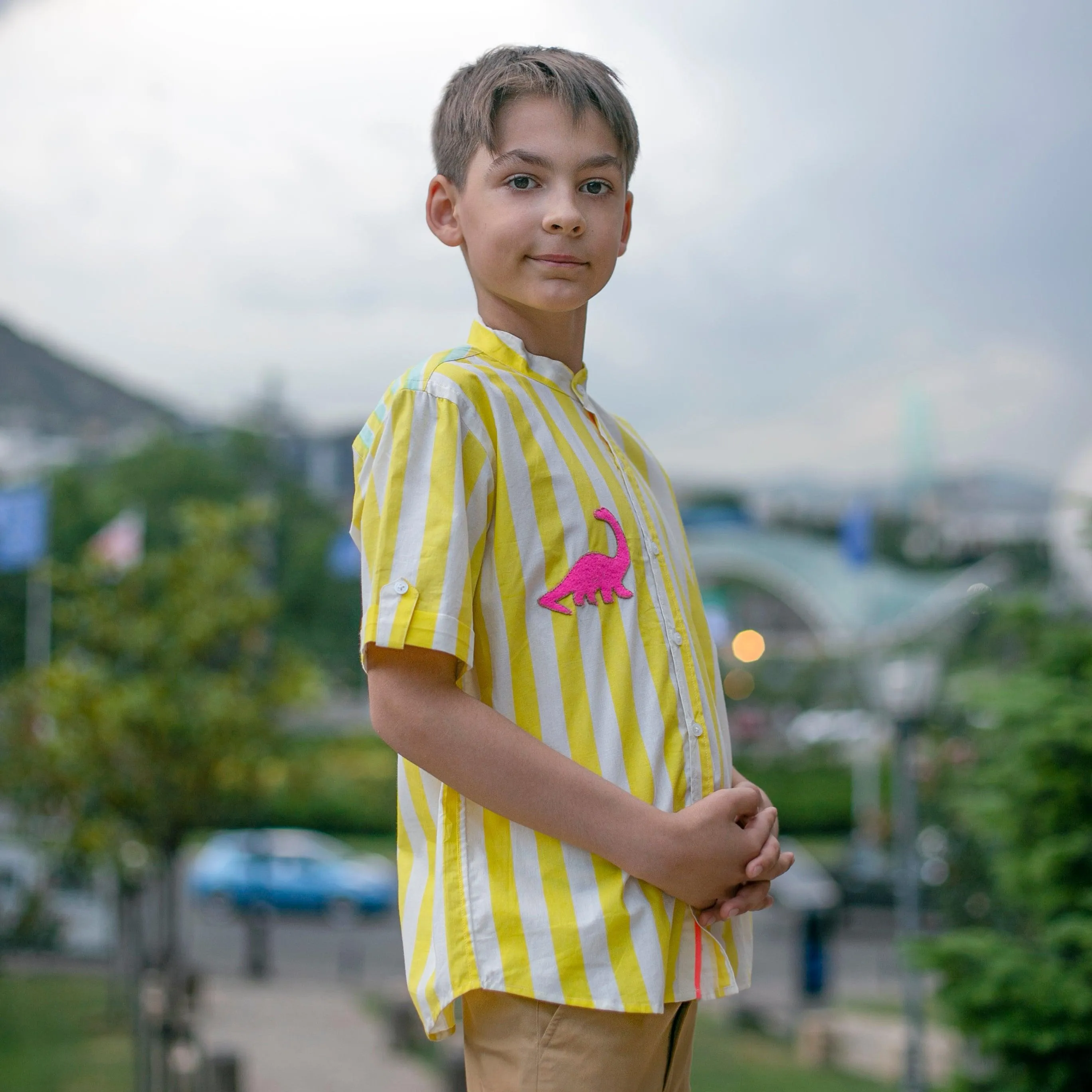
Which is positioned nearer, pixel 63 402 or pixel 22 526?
pixel 22 526

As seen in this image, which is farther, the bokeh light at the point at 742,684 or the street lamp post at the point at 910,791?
the bokeh light at the point at 742,684

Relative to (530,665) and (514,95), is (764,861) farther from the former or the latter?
(514,95)

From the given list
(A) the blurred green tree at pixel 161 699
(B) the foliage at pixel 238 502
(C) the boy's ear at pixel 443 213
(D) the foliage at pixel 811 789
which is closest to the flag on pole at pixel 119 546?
(A) the blurred green tree at pixel 161 699

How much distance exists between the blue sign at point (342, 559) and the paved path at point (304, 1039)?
8.49ft

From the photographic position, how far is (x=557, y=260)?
76 centimetres

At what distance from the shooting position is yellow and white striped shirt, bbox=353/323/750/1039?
668 millimetres

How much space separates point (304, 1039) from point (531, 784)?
7003 millimetres

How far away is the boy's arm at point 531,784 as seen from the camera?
0.66m

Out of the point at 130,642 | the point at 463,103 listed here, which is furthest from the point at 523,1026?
the point at 130,642

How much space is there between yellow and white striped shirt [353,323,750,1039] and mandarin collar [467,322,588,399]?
0.02 meters

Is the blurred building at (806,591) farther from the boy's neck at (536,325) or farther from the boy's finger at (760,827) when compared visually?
the boy's finger at (760,827)

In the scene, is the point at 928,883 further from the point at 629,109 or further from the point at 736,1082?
the point at 629,109

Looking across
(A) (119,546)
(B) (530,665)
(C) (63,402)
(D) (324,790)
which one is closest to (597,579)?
(B) (530,665)

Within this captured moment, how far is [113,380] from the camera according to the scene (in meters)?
7.76
